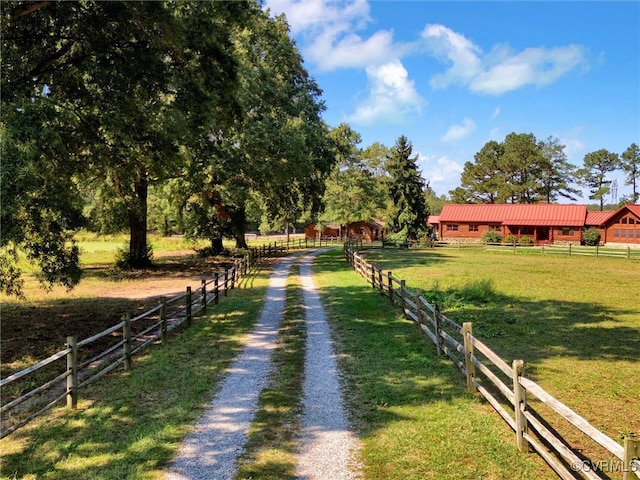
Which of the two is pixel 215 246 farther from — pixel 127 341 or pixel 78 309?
pixel 127 341

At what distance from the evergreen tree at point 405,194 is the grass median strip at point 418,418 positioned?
40792 mm

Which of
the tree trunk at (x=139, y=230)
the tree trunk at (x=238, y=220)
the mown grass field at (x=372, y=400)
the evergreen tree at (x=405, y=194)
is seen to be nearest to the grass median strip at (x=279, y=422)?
the mown grass field at (x=372, y=400)

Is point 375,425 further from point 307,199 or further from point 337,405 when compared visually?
point 307,199

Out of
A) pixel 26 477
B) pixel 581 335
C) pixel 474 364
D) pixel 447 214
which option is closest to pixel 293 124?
pixel 581 335

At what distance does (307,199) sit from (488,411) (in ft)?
105

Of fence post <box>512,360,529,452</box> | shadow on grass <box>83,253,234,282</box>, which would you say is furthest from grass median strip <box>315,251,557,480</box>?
shadow on grass <box>83,253,234,282</box>

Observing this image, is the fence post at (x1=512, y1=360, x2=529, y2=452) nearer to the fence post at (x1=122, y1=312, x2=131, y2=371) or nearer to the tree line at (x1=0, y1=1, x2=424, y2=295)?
the fence post at (x1=122, y1=312, x2=131, y2=371)

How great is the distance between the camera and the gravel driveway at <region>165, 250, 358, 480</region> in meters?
5.48

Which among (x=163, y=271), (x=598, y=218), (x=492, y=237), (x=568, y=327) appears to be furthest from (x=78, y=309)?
(x=598, y=218)

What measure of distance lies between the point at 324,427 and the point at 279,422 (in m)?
0.69

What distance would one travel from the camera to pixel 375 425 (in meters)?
6.65

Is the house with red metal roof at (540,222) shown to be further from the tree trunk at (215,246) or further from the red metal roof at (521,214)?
the tree trunk at (215,246)

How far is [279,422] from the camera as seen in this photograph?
6.76 meters

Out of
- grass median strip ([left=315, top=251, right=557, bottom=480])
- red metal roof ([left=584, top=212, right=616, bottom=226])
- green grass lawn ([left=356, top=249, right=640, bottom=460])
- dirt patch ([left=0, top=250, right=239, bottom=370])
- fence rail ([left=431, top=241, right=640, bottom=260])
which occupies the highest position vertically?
red metal roof ([left=584, top=212, right=616, bottom=226])
